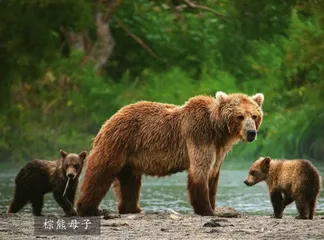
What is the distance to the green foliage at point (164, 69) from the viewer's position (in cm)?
2378

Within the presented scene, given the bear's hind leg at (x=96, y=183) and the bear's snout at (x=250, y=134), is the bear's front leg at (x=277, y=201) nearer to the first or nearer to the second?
the bear's snout at (x=250, y=134)

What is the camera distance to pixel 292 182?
10719 millimetres

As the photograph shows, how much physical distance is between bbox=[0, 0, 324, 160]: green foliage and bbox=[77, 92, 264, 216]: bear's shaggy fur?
36.7 ft

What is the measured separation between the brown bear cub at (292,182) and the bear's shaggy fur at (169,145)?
0.38m

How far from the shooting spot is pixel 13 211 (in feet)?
39.0

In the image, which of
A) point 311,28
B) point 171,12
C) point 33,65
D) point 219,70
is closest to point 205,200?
point 33,65

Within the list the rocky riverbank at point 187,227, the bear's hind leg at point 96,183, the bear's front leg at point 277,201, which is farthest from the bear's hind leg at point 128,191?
the bear's front leg at point 277,201

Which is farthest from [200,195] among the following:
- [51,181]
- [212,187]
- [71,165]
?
[51,181]

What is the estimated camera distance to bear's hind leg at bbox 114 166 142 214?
1132 cm

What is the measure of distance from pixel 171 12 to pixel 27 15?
6764 mm

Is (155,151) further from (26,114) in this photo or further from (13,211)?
(26,114)

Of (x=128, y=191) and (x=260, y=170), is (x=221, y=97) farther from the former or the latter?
(x=128, y=191)

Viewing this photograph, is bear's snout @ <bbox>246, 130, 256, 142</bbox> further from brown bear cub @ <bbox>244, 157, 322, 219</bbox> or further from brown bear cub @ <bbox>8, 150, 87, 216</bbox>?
brown bear cub @ <bbox>8, 150, 87, 216</bbox>

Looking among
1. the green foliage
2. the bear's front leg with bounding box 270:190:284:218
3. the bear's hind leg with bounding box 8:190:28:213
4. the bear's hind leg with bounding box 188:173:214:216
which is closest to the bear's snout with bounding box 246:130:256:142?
the bear's hind leg with bounding box 188:173:214:216
